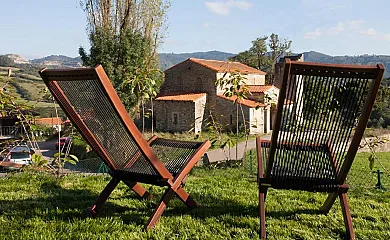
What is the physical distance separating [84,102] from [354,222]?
2777 mm

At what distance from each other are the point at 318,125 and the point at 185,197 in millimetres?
1519

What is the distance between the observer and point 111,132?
3121 mm

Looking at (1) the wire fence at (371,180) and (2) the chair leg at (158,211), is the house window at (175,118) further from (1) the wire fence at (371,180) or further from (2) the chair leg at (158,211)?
(2) the chair leg at (158,211)

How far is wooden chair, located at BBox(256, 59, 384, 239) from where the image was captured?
2359mm

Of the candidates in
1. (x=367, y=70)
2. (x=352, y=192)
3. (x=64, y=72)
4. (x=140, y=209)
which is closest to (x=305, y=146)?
(x=367, y=70)

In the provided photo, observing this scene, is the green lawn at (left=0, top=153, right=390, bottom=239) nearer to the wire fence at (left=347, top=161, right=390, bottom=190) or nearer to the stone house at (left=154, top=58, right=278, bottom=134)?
the wire fence at (left=347, top=161, right=390, bottom=190)

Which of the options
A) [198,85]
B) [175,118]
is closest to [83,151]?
[175,118]

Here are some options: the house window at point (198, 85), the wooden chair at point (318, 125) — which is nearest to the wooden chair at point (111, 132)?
the wooden chair at point (318, 125)

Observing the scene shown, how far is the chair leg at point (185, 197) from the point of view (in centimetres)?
346

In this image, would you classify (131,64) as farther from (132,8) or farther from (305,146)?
(305,146)

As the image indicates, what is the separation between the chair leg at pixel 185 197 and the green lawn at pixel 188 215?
0.24 feet

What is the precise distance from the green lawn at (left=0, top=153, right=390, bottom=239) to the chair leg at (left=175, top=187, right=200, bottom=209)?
0.24 feet

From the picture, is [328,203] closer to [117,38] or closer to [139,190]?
[139,190]

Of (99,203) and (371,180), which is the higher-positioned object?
(99,203)
